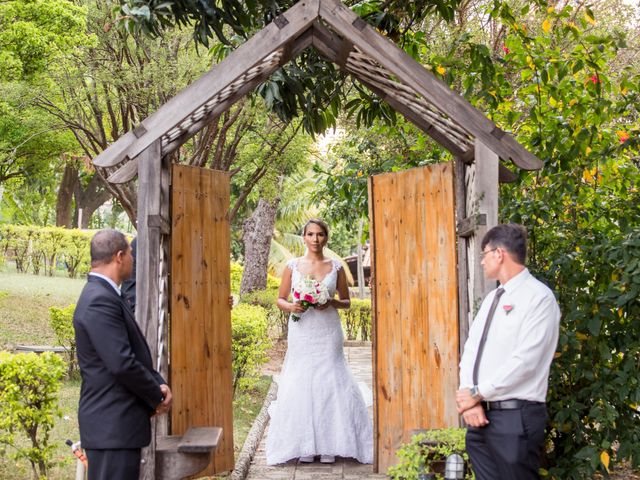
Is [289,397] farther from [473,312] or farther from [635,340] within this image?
[635,340]

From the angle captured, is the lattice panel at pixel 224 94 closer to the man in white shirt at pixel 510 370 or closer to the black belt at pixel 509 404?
the man in white shirt at pixel 510 370

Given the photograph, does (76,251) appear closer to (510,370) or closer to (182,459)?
(182,459)

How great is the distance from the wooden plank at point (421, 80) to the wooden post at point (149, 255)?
5.42 feet

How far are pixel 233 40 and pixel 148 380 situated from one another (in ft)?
14.6

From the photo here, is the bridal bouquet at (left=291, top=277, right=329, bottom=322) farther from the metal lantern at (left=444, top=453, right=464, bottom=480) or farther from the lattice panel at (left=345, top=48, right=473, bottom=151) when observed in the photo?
the metal lantern at (left=444, top=453, right=464, bottom=480)

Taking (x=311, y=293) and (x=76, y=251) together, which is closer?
(x=311, y=293)

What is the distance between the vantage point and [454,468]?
588 cm

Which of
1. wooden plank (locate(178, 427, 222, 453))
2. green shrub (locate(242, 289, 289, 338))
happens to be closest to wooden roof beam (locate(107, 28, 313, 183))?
wooden plank (locate(178, 427, 222, 453))

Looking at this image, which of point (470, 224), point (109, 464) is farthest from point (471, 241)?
point (109, 464)

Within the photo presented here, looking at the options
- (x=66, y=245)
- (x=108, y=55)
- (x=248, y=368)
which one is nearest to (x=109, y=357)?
(x=248, y=368)

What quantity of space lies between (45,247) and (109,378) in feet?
101

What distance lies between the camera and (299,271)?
9.54 meters

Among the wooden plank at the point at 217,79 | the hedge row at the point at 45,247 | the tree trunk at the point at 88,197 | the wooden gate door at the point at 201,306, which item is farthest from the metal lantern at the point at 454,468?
the tree trunk at the point at 88,197

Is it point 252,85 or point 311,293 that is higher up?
point 252,85
